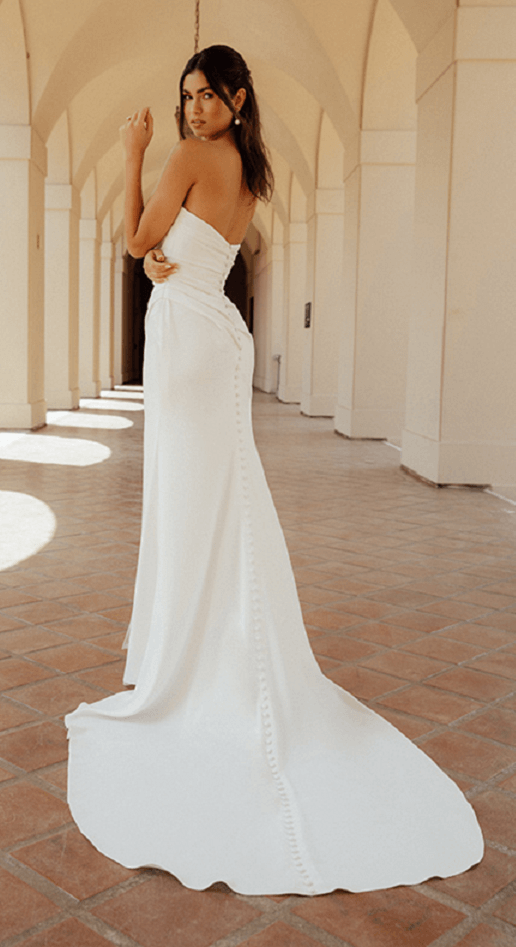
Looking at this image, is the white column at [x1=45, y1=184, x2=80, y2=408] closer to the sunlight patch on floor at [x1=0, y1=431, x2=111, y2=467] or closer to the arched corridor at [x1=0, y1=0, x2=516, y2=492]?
the arched corridor at [x1=0, y1=0, x2=516, y2=492]

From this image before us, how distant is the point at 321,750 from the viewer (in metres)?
2.65

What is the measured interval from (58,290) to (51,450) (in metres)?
6.88

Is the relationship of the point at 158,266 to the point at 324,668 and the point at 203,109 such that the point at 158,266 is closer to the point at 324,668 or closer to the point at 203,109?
the point at 203,109

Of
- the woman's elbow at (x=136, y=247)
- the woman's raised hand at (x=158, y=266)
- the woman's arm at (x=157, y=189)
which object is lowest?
the woman's raised hand at (x=158, y=266)

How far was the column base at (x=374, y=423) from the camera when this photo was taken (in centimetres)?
1299

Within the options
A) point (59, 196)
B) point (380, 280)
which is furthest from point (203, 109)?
point (59, 196)

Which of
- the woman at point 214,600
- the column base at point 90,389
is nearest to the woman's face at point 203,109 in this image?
the woman at point 214,600

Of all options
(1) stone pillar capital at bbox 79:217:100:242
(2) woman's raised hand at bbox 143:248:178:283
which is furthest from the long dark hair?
(1) stone pillar capital at bbox 79:217:100:242

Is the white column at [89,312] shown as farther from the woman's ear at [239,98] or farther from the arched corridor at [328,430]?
the woman's ear at [239,98]

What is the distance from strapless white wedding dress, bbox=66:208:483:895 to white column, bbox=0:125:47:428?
10251 millimetres

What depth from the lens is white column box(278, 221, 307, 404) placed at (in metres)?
20.5

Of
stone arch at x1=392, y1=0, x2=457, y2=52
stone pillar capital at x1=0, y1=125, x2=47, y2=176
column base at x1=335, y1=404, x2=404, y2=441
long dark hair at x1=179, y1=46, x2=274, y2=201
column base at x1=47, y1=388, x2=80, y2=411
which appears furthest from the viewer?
column base at x1=47, y1=388, x2=80, y2=411

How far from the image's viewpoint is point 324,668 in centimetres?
373

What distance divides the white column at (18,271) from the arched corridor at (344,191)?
0.09ft
